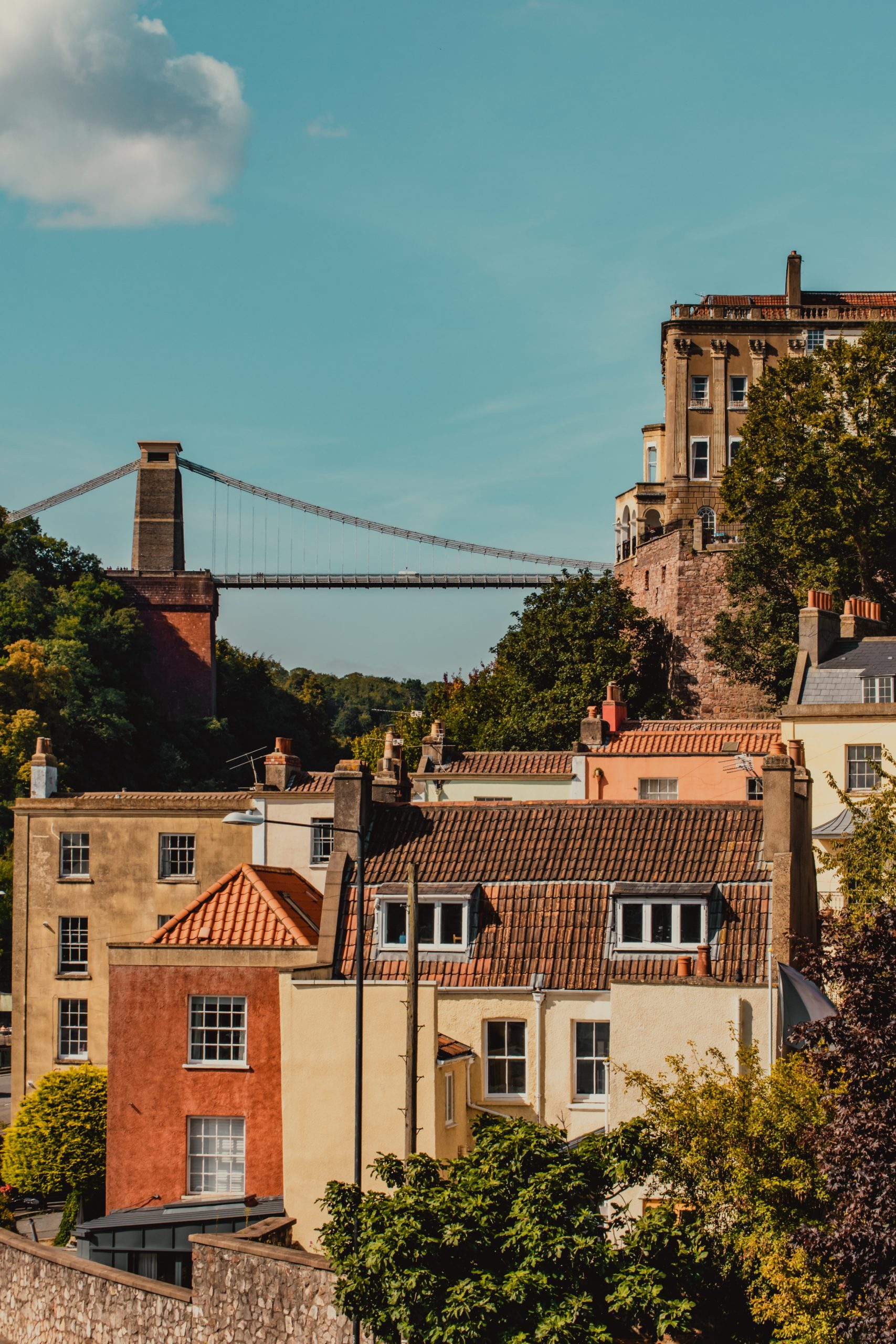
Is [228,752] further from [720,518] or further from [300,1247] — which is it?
[300,1247]

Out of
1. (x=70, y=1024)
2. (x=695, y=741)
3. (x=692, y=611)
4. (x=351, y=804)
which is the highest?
(x=692, y=611)

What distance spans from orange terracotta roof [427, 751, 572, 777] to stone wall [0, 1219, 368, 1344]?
22123 mm

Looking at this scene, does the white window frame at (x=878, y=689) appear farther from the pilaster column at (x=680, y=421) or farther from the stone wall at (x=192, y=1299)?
the pilaster column at (x=680, y=421)

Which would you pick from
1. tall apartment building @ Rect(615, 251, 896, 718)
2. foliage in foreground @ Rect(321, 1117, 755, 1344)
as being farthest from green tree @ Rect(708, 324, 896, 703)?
foliage in foreground @ Rect(321, 1117, 755, 1344)

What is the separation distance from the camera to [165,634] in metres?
131

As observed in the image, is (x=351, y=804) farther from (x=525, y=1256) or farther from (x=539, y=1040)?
(x=525, y=1256)

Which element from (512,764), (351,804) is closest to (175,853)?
(512,764)

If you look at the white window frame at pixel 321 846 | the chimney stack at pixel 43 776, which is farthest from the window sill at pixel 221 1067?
the chimney stack at pixel 43 776

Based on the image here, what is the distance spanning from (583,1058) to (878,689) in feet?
66.7

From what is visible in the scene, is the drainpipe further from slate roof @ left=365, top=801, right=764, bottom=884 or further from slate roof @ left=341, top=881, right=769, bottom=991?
slate roof @ left=365, top=801, right=764, bottom=884

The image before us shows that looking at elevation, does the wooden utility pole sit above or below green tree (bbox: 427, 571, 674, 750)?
below

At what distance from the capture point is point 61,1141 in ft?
123

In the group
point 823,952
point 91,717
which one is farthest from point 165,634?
point 823,952

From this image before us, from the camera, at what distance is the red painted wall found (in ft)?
94.3
